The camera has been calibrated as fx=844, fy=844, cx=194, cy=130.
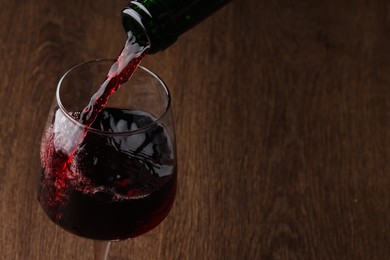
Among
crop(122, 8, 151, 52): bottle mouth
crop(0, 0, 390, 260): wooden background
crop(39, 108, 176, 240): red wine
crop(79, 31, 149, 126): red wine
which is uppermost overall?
crop(122, 8, 151, 52): bottle mouth

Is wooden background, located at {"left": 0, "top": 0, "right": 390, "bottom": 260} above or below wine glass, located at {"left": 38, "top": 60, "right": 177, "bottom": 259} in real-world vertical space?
below

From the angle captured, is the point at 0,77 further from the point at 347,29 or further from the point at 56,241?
the point at 347,29

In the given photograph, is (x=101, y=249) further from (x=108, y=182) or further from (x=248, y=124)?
(x=248, y=124)

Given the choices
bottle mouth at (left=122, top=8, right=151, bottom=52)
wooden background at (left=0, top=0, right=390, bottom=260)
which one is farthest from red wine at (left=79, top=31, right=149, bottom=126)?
wooden background at (left=0, top=0, right=390, bottom=260)

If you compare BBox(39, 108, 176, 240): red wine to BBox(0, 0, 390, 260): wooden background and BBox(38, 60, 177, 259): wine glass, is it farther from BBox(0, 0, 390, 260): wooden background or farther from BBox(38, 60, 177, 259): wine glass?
BBox(0, 0, 390, 260): wooden background

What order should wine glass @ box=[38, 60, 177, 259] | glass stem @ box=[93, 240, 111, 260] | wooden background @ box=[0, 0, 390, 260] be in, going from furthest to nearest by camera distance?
wooden background @ box=[0, 0, 390, 260], glass stem @ box=[93, 240, 111, 260], wine glass @ box=[38, 60, 177, 259]

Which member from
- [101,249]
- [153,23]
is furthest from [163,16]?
[101,249]

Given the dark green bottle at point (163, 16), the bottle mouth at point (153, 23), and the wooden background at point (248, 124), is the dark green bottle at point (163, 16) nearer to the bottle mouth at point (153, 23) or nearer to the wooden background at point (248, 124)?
the bottle mouth at point (153, 23)
